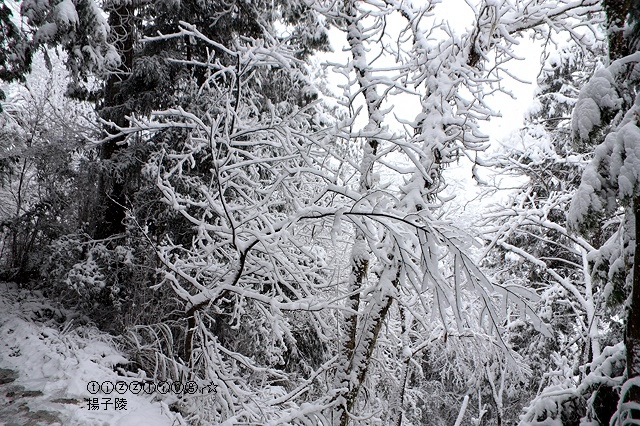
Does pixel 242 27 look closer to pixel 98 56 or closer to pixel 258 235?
pixel 98 56

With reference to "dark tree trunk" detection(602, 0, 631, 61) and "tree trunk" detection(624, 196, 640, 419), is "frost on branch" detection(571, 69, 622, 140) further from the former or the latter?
"tree trunk" detection(624, 196, 640, 419)

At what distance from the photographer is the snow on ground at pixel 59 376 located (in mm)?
3672

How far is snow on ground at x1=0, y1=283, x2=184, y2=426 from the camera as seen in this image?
3.67 meters

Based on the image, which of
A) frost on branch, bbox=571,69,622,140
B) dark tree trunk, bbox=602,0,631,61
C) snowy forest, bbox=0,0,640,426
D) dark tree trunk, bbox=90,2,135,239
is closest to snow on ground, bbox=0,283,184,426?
snowy forest, bbox=0,0,640,426

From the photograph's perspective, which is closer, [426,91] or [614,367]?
[614,367]

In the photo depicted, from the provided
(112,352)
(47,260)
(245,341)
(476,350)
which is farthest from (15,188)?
(476,350)

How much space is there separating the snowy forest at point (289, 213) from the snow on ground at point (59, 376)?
0.04 meters

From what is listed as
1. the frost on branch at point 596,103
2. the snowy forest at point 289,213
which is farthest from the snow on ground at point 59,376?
the frost on branch at point 596,103

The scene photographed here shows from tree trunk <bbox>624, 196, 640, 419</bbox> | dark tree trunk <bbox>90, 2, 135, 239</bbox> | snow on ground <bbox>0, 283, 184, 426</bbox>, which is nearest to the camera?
tree trunk <bbox>624, 196, 640, 419</bbox>

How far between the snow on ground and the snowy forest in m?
0.04

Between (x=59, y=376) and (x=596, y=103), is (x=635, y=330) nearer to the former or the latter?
(x=596, y=103)

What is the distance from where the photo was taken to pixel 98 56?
18.0 ft

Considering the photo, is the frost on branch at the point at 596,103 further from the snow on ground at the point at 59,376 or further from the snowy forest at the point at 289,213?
the snow on ground at the point at 59,376

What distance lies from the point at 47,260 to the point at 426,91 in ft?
24.2
